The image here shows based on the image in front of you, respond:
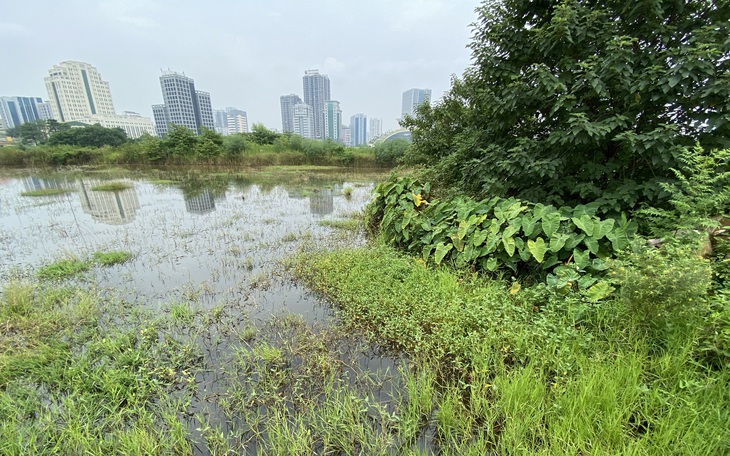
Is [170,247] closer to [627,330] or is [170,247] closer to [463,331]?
[463,331]

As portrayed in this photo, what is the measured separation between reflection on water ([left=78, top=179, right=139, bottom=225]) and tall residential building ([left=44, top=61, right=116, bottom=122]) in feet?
244

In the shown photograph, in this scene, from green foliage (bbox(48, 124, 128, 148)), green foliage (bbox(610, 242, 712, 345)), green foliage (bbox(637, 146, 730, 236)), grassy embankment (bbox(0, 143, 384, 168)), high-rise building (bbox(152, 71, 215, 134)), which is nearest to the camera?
green foliage (bbox(610, 242, 712, 345))

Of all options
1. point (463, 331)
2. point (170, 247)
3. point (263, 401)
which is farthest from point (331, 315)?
point (170, 247)

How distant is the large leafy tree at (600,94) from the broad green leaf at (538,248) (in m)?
0.85

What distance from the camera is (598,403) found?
1657 millimetres

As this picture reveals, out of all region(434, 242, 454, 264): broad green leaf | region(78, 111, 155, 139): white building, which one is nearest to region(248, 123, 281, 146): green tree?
region(434, 242, 454, 264): broad green leaf

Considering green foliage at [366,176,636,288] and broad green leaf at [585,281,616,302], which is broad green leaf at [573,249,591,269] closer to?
green foliage at [366,176,636,288]

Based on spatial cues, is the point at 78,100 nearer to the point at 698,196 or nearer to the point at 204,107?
the point at 204,107

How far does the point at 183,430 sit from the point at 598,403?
2723mm

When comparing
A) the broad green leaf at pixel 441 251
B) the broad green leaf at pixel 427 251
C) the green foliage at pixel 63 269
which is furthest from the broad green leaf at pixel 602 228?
the green foliage at pixel 63 269

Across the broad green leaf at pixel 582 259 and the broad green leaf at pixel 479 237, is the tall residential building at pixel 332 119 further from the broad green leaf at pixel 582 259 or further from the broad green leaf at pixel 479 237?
the broad green leaf at pixel 582 259

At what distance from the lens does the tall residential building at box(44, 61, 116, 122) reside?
2335 inches

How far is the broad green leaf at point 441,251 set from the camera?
365 centimetres

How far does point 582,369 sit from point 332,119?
56234mm
